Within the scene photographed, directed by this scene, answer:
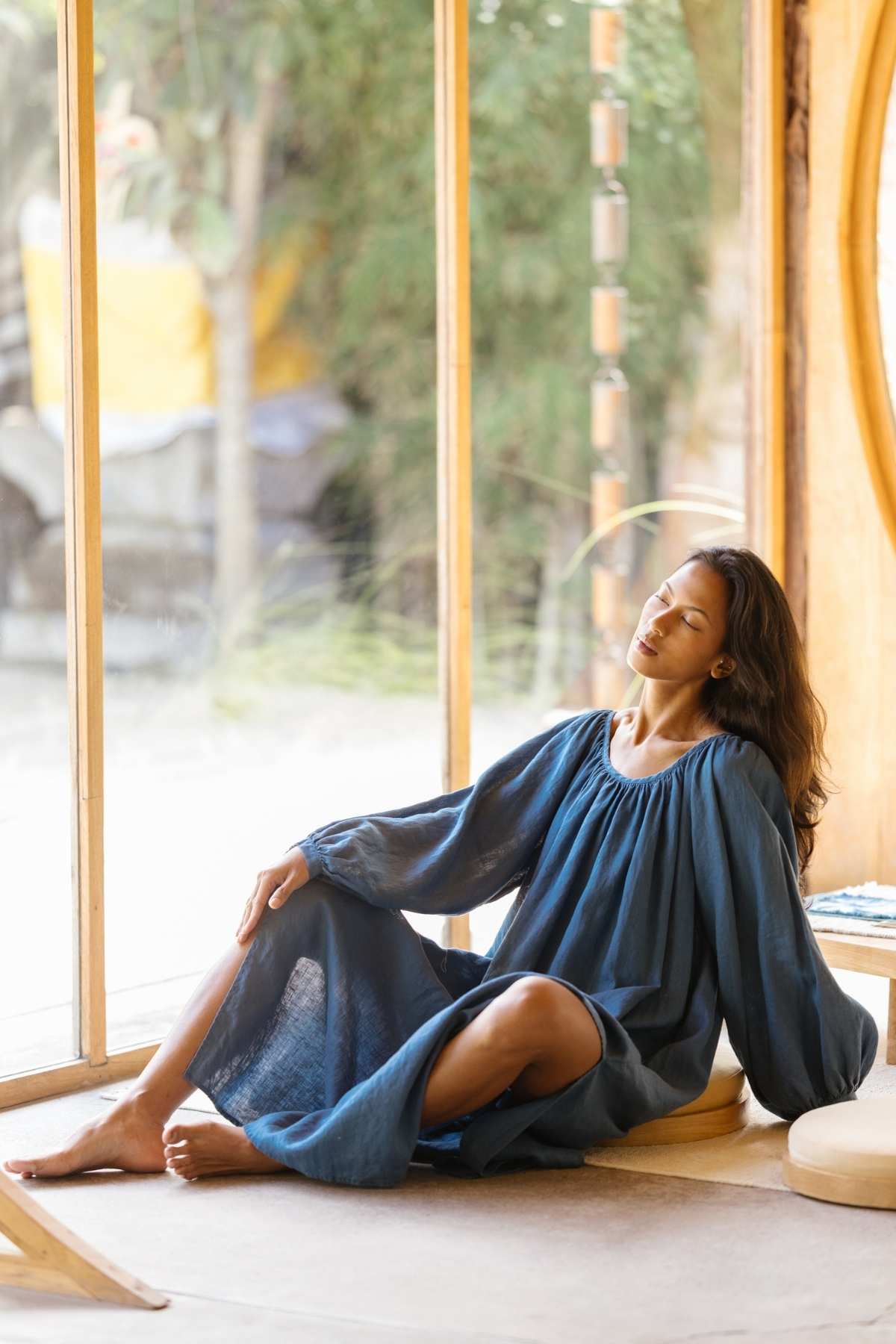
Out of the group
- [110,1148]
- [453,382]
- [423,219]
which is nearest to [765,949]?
[110,1148]

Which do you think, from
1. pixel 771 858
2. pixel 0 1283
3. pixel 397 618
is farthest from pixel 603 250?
pixel 0 1283

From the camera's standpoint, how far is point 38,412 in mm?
3188

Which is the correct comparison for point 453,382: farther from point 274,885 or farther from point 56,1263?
point 56,1263

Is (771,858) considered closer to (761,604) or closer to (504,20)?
(761,604)

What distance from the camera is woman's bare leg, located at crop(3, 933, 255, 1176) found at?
2609mm

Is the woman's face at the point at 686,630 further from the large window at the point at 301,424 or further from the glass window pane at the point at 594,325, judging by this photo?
the glass window pane at the point at 594,325

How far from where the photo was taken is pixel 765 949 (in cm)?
274

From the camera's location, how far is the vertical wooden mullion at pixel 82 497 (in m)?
3.10

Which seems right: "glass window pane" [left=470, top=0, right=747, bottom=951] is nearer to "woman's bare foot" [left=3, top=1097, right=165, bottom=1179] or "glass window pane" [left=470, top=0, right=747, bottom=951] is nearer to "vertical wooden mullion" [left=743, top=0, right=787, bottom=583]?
"vertical wooden mullion" [left=743, top=0, right=787, bottom=583]

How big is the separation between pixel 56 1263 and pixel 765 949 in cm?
114

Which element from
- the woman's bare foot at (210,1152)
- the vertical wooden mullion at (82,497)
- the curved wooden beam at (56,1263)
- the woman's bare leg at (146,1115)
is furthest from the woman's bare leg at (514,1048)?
the vertical wooden mullion at (82,497)

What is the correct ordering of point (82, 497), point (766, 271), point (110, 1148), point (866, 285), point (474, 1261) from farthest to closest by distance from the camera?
point (766, 271) → point (866, 285) → point (82, 497) → point (110, 1148) → point (474, 1261)

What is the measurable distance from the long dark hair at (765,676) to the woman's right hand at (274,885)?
697mm

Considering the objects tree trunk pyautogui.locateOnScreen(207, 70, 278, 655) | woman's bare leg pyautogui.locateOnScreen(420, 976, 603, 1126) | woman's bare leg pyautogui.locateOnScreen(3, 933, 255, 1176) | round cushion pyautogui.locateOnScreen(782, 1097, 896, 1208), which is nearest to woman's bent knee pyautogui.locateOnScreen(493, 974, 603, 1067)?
woman's bare leg pyautogui.locateOnScreen(420, 976, 603, 1126)
